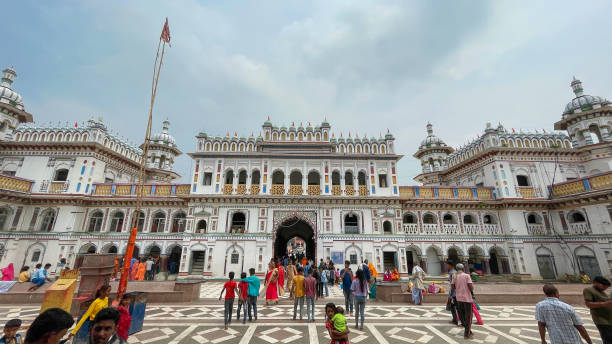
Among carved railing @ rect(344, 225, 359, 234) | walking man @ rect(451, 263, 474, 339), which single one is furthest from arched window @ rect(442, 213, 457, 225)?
walking man @ rect(451, 263, 474, 339)

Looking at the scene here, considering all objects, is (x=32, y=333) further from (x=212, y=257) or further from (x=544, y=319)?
(x=212, y=257)

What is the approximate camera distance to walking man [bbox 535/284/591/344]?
388cm

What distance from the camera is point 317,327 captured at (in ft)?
23.1

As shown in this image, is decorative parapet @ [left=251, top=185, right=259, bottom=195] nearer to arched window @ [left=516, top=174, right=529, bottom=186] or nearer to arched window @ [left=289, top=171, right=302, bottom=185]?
arched window @ [left=289, top=171, right=302, bottom=185]

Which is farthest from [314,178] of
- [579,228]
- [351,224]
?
[579,228]

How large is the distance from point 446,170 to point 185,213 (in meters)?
25.9

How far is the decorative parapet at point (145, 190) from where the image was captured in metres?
20.2

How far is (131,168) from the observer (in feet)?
80.1

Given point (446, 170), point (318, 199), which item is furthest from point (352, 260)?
point (446, 170)

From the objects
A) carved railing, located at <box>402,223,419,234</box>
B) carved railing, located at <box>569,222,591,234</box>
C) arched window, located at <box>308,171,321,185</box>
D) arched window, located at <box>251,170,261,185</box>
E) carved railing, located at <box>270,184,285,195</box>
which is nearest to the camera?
carved railing, located at <box>569,222,591,234</box>

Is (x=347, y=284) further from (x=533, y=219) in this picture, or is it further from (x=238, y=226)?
(x=533, y=219)

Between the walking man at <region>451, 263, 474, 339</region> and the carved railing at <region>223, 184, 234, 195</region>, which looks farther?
the carved railing at <region>223, 184, 234, 195</region>

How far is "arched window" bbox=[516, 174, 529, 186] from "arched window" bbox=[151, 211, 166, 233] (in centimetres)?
2930

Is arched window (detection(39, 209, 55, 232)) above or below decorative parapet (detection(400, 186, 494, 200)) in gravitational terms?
below
